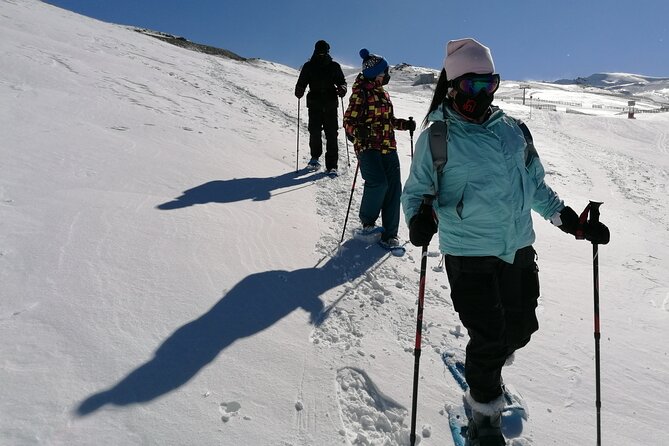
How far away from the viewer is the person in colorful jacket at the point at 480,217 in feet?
7.70

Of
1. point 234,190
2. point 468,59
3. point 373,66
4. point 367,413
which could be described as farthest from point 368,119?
point 367,413

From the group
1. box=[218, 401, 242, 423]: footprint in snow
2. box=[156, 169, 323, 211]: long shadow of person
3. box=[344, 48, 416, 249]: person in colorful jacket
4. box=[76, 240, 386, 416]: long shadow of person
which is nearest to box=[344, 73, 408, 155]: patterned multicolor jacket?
box=[344, 48, 416, 249]: person in colorful jacket

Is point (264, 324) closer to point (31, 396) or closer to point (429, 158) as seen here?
point (31, 396)

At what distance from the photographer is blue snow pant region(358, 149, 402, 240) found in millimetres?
5105

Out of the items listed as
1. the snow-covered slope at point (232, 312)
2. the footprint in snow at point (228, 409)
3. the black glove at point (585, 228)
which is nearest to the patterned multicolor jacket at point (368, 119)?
the snow-covered slope at point (232, 312)

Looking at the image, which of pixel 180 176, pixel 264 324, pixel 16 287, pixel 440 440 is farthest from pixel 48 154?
pixel 440 440

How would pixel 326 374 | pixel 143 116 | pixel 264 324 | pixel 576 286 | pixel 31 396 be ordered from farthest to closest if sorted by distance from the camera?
1. pixel 143 116
2. pixel 576 286
3. pixel 264 324
4. pixel 326 374
5. pixel 31 396

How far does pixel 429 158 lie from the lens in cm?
240

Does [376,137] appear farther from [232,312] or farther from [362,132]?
[232,312]

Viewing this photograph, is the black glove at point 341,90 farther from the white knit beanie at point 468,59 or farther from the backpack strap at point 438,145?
the backpack strap at point 438,145

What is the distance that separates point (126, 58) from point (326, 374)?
47.2 ft

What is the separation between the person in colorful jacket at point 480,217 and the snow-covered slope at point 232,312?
49 cm

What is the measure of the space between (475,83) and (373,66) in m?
2.75

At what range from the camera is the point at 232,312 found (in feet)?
10.4
